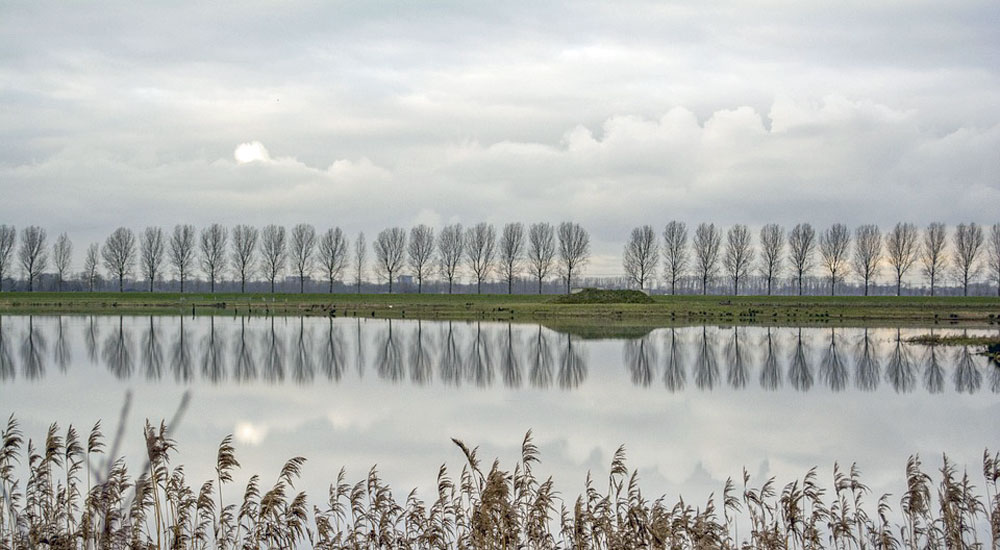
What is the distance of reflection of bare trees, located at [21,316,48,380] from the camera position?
2964 centimetres

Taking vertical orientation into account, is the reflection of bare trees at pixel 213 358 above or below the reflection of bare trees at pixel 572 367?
above

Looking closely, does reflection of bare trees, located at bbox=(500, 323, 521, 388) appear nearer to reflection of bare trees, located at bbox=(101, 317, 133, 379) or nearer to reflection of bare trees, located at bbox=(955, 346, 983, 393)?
reflection of bare trees, located at bbox=(101, 317, 133, 379)

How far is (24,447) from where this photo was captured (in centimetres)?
1622

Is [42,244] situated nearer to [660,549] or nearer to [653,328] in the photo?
[653,328]

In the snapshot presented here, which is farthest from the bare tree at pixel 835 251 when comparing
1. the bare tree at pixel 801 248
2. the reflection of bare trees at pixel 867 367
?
the reflection of bare trees at pixel 867 367

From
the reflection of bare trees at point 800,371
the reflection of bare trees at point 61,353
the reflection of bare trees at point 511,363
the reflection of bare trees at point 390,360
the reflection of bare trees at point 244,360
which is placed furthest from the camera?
the reflection of bare trees at point 61,353

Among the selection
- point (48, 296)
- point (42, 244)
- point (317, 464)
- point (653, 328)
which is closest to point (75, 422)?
point (317, 464)

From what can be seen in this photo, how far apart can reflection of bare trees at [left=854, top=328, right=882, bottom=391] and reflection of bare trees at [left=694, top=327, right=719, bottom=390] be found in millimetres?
4777

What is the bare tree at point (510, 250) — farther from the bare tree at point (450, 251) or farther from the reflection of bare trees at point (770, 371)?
the reflection of bare trees at point (770, 371)

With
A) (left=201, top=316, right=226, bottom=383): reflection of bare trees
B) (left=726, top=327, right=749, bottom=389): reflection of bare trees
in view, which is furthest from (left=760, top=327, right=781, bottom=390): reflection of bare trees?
(left=201, top=316, right=226, bottom=383): reflection of bare trees

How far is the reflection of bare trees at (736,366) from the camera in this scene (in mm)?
30411

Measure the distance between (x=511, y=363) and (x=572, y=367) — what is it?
2729 mm

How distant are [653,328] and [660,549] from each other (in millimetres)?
55575

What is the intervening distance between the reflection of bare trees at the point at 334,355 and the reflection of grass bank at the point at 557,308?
24.1 m
